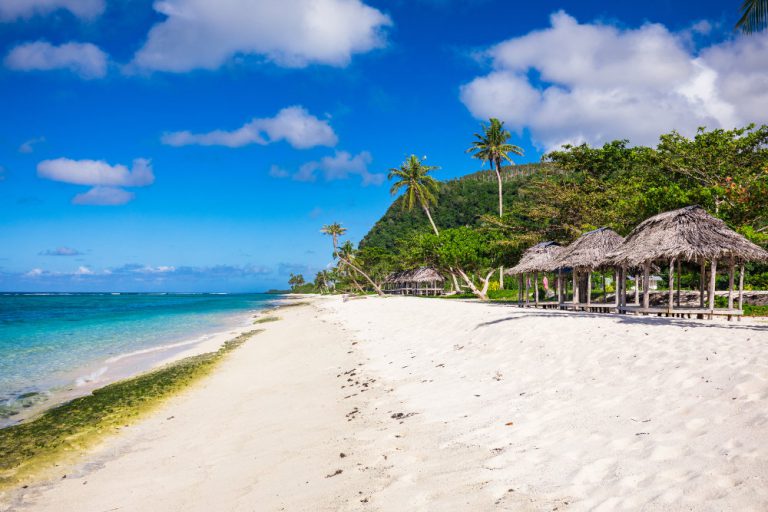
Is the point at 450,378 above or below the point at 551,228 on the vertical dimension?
below

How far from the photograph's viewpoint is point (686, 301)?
2022 cm

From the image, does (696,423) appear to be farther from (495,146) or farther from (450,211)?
(450,211)

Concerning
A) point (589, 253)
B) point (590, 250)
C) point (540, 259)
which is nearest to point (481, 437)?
point (589, 253)

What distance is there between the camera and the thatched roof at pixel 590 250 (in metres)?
17.3

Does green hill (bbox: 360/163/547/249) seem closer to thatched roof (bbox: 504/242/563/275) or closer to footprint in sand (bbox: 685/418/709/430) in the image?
thatched roof (bbox: 504/242/563/275)

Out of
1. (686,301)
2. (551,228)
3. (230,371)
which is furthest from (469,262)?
(230,371)

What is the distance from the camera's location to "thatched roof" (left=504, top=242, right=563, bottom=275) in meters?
20.6

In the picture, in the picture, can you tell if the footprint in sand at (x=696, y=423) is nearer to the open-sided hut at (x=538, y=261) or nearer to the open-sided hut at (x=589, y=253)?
the open-sided hut at (x=589, y=253)

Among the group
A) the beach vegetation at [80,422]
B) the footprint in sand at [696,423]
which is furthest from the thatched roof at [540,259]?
the footprint in sand at [696,423]

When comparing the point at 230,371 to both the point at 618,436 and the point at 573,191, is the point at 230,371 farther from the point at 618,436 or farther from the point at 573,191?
the point at 573,191

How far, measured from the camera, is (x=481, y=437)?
15.4 feet

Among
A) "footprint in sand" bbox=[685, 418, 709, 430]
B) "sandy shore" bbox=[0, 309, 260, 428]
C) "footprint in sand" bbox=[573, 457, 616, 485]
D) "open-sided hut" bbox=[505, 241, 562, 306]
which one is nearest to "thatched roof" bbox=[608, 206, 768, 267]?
"open-sided hut" bbox=[505, 241, 562, 306]

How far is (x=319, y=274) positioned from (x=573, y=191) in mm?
94660

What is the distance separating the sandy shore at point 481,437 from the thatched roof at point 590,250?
8317 millimetres
